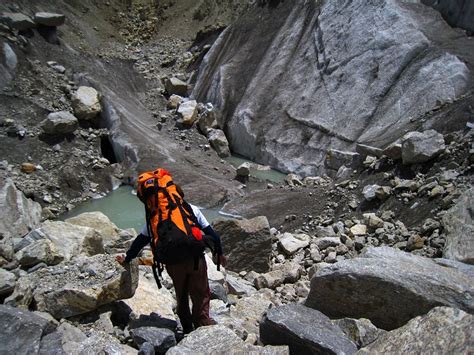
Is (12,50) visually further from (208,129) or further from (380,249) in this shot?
(380,249)

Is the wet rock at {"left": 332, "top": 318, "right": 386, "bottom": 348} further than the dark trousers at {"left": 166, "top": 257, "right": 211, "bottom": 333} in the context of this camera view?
No

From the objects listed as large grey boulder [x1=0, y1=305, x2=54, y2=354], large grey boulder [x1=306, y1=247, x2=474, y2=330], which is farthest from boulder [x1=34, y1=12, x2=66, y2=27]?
large grey boulder [x1=306, y1=247, x2=474, y2=330]

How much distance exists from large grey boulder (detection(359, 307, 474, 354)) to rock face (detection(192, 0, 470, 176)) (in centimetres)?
920

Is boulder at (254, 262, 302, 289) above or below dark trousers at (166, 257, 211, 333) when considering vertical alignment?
below

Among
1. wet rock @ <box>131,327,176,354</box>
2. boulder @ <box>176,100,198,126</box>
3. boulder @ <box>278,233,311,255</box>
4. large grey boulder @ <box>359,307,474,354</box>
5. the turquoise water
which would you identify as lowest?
the turquoise water

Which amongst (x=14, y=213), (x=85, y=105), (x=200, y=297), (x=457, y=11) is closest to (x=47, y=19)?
(x=85, y=105)

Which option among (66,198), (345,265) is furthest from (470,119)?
(66,198)

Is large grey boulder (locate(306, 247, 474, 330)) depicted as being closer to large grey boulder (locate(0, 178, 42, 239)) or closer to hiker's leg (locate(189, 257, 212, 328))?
hiker's leg (locate(189, 257, 212, 328))

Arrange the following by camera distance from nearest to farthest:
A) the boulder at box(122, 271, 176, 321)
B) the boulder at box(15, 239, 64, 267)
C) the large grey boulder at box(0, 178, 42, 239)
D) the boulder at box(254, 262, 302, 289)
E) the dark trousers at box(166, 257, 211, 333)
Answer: the dark trousers at box(166, 257, 211, 333) < the boulder at box(122, 271, 176, 321) < the boulder at box(15, 239, 64, 267) < the boulder at box(254, 262, 302, 289) < the large grey boulder at box(0, 178, 42, 239)

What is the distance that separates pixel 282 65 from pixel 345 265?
47.8 ft

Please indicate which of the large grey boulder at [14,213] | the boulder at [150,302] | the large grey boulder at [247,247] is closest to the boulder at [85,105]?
the large grey boulder at [14,213]

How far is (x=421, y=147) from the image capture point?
9156 mm

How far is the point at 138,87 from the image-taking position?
2145 cm

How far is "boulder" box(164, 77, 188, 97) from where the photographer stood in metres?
21.4
